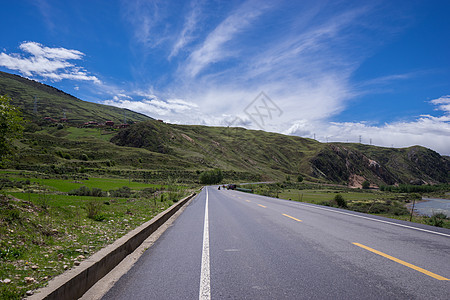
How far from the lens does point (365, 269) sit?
455 centimetres

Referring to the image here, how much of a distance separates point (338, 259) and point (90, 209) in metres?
7.91

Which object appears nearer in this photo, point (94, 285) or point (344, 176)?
point (94, 285)

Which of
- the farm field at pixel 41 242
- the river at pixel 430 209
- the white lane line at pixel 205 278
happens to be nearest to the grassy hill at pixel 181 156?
the river at pixel 430 209

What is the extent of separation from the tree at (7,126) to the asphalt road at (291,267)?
5096 mm

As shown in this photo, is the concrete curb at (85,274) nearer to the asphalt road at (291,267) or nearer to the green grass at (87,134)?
the asphalt road at (291,267)

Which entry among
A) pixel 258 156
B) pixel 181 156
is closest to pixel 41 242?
pixel 181 156

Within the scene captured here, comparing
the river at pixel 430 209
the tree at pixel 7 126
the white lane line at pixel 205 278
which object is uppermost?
the tree at pixel 7 126

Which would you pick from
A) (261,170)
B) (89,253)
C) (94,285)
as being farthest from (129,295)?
(261,170)

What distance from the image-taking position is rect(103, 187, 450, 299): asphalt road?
363 centimetres

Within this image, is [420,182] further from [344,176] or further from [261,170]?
[261,170]

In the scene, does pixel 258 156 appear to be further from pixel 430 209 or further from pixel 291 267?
pixel 291 267

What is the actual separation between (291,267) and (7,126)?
27.0ft

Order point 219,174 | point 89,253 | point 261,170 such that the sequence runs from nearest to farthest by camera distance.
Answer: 1. point 89,253
2. point 219,174
3. point 261,170

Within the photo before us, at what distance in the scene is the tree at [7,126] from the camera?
7484 millimetres
